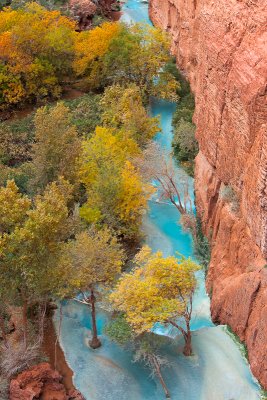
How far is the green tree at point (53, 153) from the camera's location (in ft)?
82.7

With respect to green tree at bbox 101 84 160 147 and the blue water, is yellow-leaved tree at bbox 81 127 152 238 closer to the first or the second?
green tree at bbox 101 84 160 147

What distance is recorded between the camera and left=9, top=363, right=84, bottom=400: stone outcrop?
55.2ft

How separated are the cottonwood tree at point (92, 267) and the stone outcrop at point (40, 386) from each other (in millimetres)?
2536

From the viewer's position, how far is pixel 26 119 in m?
33.3

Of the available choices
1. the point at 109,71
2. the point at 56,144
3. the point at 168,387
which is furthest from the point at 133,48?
the point at 168,387

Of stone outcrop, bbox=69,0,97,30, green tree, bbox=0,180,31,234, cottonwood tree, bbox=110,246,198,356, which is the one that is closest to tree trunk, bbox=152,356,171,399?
cottonwood tree, bbox=110,246,198,356

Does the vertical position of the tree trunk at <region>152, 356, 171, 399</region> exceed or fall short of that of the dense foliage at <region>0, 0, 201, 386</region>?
it falls short

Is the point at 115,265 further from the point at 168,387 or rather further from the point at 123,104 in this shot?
the point at 123,104

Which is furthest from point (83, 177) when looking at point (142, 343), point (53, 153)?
point (142, 343)

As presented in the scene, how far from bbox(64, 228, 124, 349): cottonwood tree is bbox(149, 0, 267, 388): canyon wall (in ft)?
14.0

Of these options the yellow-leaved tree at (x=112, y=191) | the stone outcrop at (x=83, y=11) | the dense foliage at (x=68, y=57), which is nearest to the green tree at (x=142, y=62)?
the dense foliage at (x=68, y=57)

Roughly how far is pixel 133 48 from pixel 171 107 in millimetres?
4882

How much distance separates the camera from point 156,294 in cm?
1795

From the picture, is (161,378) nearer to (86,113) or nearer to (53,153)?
(53,153)
